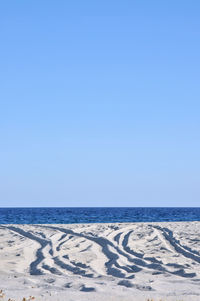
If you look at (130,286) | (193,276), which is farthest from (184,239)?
(130,286)

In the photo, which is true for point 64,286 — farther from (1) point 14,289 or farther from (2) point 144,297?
(2) point 144,297

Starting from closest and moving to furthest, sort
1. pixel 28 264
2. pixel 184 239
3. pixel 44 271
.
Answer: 1. pixel 44 271
2. pixel 28 264
3. pixel 184 239

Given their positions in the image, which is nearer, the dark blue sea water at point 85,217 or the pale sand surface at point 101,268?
the pale sand surface at point 101,268

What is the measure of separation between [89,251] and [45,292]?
4.56 metres

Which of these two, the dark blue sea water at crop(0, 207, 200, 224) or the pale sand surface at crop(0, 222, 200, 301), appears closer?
the pale sand surface at crop(0, 222, 200, 301)

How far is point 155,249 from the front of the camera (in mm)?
10844

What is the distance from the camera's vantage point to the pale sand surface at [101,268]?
5.95 metres

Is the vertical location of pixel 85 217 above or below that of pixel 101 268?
above

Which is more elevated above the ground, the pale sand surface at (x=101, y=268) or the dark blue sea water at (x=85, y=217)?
the dark blue sea water at (x=85, y=217)

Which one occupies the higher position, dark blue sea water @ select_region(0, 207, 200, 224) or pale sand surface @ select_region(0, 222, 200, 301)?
dark blue sea water @ select_region(0, 207, 200, 224)

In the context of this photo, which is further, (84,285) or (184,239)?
(184,239)

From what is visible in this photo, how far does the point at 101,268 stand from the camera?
8.16 m

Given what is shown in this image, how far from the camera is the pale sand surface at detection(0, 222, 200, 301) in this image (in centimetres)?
595

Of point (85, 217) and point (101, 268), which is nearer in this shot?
point (101, 268)
